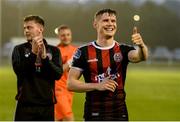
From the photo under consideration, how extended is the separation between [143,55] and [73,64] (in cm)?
91

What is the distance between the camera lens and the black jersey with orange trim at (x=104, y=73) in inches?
273

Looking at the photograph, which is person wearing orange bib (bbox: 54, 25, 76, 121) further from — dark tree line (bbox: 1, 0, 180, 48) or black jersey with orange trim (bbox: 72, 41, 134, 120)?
dark tree line (bbox: 1, 0, 180, 48)

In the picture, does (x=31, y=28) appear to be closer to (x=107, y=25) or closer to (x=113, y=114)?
(x=107, y=25)

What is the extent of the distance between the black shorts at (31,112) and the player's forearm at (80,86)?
0.93 m

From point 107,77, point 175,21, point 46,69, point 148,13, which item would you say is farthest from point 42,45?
point 175,21

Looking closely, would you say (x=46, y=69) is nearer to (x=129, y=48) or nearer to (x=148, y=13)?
(x=129, y=48)

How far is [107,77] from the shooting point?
274 inches

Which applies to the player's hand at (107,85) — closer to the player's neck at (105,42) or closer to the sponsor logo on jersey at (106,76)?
the sponsor logo on jersey at (106,76)

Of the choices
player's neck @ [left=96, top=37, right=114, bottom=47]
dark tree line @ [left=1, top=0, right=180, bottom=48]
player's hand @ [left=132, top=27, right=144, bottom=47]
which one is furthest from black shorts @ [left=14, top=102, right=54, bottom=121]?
dark tree line @ [left=1, top=0, right=180, bottom=48]

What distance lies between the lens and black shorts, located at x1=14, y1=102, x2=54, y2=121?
7867mm

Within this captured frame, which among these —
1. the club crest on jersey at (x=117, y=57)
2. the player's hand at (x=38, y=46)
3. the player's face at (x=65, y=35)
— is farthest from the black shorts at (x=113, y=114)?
the player's face at (x=65, y=35)

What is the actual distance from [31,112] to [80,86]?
1182 millimetres

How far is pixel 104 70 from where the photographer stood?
7027mm

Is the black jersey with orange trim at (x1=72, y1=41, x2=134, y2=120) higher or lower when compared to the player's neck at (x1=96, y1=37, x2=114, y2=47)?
lower
